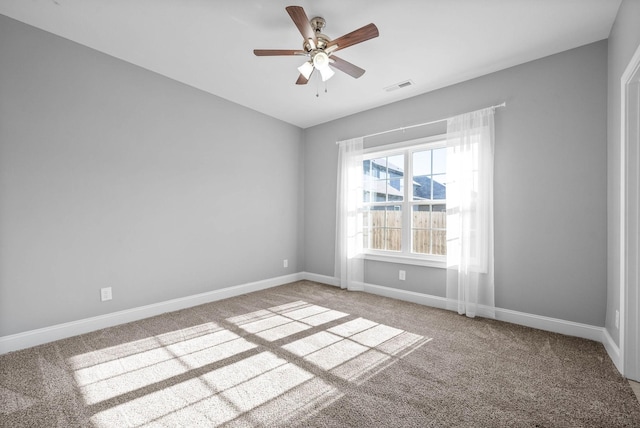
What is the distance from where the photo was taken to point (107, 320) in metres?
2.82

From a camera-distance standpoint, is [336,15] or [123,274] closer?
[336,15]

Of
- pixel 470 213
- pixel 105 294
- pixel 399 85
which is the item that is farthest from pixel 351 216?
pixel 105 294

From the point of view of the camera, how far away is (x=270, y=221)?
4570 millimetres

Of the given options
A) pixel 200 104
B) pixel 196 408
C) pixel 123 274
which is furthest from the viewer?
pixel 200 104

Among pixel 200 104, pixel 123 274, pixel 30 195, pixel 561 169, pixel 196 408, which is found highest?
pixel 200 104

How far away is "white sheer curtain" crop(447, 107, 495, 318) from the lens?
3.12 metres

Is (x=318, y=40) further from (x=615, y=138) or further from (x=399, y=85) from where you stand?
(x=615, y=138)

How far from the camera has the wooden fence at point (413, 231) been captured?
12.0 feet

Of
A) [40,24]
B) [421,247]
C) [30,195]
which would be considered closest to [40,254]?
[30,195]

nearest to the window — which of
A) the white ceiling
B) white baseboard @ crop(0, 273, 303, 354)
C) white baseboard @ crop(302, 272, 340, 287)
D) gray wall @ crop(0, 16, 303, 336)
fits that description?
white baseboard @ crop(302, 272, 340, 287)

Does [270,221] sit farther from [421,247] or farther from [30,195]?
[30,195]

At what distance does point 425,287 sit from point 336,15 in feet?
10.4

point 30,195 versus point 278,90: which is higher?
point 278,90

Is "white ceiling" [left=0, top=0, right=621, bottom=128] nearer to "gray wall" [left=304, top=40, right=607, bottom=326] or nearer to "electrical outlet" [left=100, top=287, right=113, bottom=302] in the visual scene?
"gray wall" [left=304, top=40, right=607, bottom=326]
